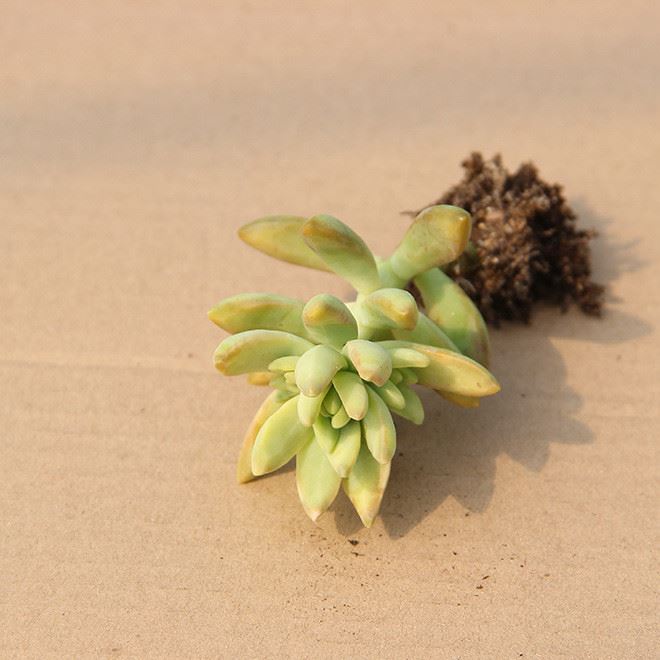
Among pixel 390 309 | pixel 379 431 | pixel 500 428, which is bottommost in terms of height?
pixel 500 428

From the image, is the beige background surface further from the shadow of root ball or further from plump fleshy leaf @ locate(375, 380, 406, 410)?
plump fleshy leaf @ locate(375, 380, 406, 410)

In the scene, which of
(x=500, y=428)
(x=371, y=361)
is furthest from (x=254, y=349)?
(x=500, y=428)

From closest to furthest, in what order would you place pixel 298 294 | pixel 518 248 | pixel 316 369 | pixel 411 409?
1. pixel 316 369
2. pixel 411 409
3. pixel 518 248
4. pixel 298 294

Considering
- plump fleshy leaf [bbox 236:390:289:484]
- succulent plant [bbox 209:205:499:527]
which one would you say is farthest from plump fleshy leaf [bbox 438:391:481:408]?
plump fleshy leaf [bbox 236:390:289:484]

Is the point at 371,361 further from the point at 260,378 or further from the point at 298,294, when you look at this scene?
the point at 298,294

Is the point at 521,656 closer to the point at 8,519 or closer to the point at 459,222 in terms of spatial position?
the point at 459,222

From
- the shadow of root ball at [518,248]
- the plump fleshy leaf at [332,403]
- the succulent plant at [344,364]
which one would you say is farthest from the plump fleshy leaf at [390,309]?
the shadow of root ball at [518,248]
